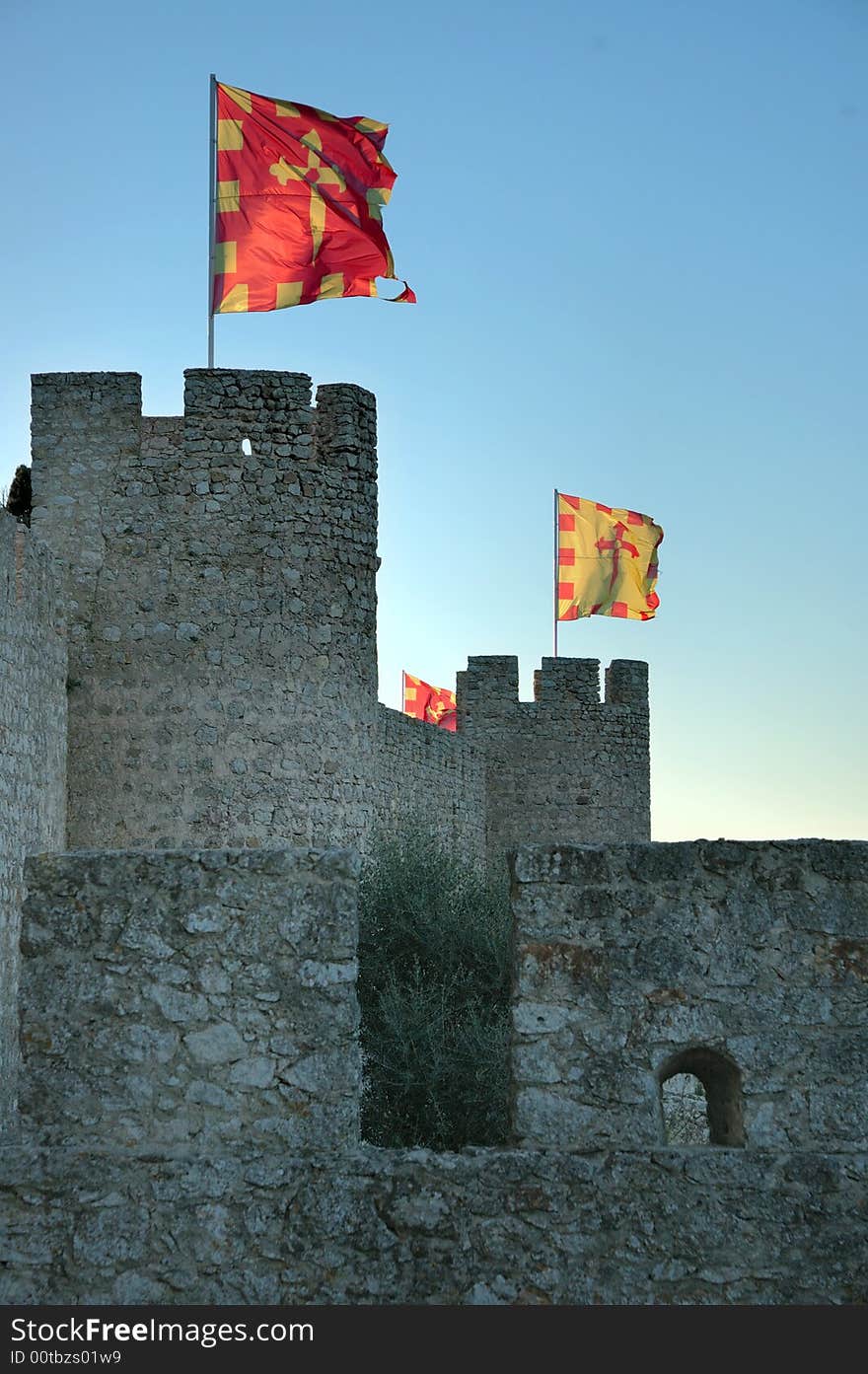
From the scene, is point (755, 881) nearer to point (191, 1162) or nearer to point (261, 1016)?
point (261, 1016)

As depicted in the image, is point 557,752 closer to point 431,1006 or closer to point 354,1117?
point 431,1006

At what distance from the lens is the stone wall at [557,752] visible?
2131 cm

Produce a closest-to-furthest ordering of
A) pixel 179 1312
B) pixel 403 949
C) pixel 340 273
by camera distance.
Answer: pixel 179 1312, pixel 403 949, pixel 340 273

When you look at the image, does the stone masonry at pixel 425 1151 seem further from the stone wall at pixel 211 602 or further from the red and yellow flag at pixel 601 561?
the red and yellow flag at pixel 601 561

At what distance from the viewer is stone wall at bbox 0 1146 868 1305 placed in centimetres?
470

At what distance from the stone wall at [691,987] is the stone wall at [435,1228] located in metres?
0.13

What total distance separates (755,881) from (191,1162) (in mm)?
1948

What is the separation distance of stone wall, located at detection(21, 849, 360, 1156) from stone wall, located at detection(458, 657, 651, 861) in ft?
52.9

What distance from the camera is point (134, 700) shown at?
456 inches

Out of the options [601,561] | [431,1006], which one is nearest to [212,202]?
[431,1006]

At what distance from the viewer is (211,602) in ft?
38.4

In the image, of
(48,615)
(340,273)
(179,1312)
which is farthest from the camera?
(340,273)

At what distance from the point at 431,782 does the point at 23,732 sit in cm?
902

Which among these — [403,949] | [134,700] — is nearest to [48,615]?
[134,700]
